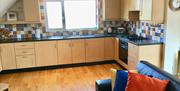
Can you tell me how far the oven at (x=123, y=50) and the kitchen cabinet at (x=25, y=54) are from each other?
219cm

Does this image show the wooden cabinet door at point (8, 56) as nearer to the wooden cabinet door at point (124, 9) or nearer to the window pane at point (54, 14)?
the window pane at point (54, 14)

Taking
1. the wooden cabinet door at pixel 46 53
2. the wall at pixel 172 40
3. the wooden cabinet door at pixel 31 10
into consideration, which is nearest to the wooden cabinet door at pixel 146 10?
the wall at pixel 172 40

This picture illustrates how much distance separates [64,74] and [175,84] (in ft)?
9.51

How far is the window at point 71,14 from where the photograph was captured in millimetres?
4660

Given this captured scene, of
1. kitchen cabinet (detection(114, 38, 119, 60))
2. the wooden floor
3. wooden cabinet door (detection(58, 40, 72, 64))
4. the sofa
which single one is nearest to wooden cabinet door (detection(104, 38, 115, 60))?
kitchen cabinet (detection(114, 38, 119, 60))

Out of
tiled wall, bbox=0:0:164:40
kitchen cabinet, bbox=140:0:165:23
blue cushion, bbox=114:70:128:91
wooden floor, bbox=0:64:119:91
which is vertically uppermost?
Result: kitchen cabinet, bbox=140:0:165:23

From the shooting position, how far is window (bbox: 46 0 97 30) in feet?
15.3

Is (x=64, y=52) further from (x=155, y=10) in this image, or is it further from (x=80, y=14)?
(x=155, y=10)

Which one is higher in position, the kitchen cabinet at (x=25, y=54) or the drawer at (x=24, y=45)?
the drawer at (x=24, y=45)

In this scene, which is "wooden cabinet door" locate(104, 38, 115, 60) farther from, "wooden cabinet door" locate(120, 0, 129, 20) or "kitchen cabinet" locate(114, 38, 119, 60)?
"wooden cabinet door" locate(120, 0, 129, 20)

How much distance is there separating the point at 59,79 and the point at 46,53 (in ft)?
2.83

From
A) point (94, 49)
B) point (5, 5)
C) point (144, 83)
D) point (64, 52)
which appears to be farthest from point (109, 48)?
point (144, 83)

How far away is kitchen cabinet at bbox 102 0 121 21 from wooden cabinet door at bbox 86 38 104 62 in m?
0.70

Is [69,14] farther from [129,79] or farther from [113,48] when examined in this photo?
[129,79]
